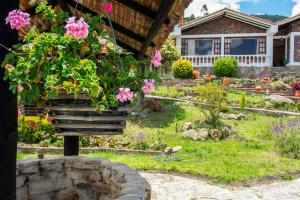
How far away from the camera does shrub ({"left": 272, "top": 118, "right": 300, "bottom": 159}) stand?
11.1m

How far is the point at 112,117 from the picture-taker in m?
5.35

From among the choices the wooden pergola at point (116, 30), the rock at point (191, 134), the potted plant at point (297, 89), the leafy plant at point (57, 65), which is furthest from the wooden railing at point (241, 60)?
the leafy plant at point (57, 65)

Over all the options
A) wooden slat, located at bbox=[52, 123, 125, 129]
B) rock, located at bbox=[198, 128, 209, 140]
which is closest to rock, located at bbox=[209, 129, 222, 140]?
rock, located at bbox=[198, 128, 209, 140]

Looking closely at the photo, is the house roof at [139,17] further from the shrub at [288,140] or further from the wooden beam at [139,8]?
the shrub at [288,140]

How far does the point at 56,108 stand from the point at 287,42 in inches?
1271

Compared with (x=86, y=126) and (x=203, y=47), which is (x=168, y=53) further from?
(x=86, y=126)

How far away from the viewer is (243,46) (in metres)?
34.8

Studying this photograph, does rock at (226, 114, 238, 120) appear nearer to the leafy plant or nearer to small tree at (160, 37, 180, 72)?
small tree at (160, 37, 180, 72)

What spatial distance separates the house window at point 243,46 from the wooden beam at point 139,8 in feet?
99.2

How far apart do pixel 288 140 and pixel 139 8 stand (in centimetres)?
769

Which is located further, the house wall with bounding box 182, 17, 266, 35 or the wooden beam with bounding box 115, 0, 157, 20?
the house wall with bounding box 182, 17, 266, 35

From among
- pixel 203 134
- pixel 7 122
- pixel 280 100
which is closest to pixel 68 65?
pixel 7 122

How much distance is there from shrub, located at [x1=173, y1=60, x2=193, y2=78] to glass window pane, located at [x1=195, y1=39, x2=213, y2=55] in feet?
21.3

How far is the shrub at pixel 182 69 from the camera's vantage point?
28.8 meters
